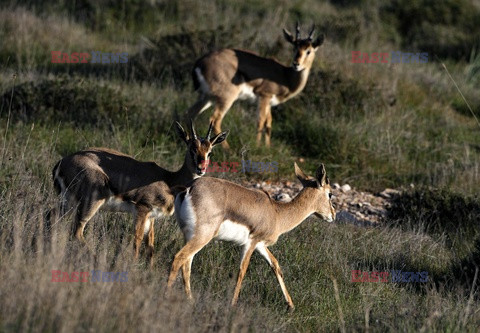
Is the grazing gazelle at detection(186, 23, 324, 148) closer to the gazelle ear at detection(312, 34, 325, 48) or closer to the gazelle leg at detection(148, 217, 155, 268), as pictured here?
the gazelle ear at detection(312, 34, 325, 48)

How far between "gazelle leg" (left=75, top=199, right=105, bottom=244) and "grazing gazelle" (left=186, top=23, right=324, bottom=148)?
355 centimetres

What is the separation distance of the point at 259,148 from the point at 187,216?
4452 millimetres

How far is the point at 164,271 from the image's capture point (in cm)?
627

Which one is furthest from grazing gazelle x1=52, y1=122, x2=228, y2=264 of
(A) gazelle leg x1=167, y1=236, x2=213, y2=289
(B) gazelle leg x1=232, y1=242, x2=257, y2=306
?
(B) gazelle leg x1=232, y1=242, x2=257, y2=306

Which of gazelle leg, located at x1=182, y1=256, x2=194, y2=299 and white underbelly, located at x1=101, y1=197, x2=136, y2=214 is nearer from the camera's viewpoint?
gazelle leg, located at x1=182, y1=256, x2=194, y2=299

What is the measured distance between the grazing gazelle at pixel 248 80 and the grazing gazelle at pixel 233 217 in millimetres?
3476

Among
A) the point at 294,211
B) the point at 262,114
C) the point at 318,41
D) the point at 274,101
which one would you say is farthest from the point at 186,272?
the point at 318,41

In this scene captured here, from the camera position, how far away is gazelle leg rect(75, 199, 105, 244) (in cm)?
646

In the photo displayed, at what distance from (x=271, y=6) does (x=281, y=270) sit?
11511 mm

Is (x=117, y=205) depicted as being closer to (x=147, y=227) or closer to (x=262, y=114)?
(x=147, y=227)

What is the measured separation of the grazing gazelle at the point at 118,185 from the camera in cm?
648

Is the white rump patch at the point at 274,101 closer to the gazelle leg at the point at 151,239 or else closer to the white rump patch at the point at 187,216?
the gazelle leg at the point at 151,239

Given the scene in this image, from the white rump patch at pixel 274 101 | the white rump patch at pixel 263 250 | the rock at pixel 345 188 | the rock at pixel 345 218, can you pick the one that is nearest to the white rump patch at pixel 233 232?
the white rump patch at pixel 263 250

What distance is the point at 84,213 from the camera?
6.48 meters
